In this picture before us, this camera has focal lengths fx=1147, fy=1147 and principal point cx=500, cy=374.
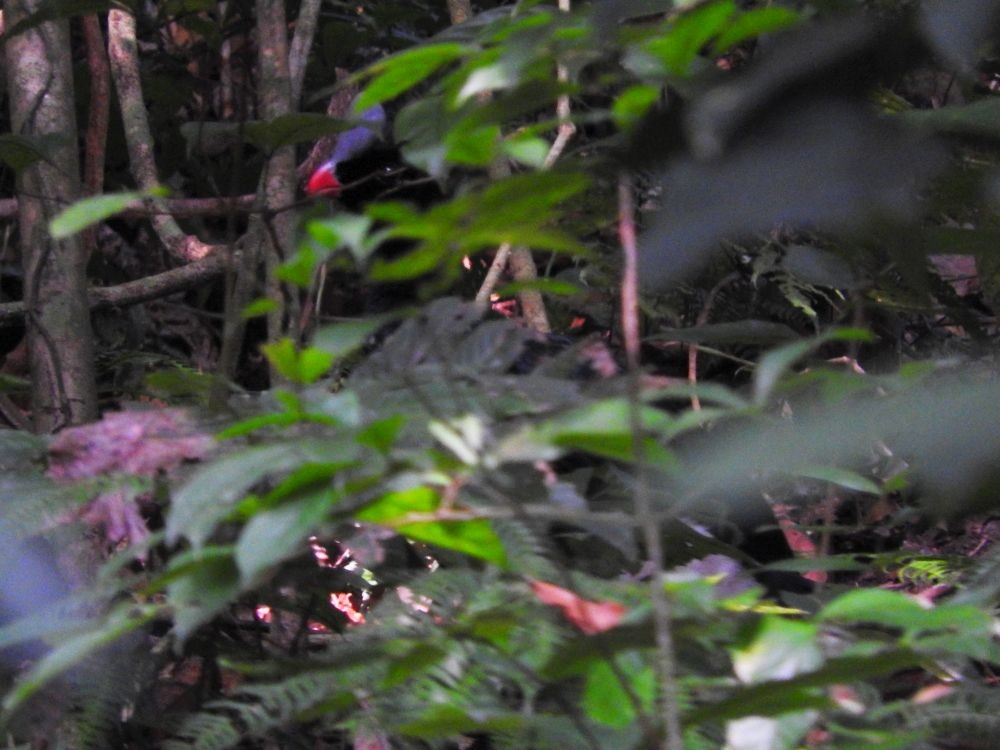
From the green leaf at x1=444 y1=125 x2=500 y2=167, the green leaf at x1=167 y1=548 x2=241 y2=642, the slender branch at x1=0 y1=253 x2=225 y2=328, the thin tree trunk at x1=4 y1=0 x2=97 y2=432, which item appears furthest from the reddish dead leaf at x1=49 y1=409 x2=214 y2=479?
the slender branch at x1=0 y1=253 x2=225 y2=328

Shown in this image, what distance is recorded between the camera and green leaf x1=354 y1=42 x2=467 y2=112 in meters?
0.61

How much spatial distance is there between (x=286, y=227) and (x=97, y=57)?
2.90 ft

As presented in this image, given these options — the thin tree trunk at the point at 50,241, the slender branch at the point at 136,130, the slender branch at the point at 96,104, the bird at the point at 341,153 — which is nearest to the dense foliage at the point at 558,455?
the thin tree trunk at the point at 50,241

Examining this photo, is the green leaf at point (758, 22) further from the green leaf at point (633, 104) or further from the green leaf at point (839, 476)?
the green leaf at point (839, 476)

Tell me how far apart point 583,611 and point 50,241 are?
113 centimetres

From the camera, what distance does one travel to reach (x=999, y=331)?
62.1 inches

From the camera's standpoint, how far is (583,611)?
1.87 feet

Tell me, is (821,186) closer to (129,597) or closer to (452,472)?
(452,472)

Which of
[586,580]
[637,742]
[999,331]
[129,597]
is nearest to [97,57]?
[129,597]

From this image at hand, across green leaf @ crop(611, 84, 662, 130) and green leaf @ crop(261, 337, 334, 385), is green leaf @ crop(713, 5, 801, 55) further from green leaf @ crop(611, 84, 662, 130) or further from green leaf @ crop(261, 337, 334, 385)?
green leaf @ crop(261, 337, 334, 385)

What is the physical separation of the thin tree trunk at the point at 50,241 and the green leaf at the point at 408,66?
843mm

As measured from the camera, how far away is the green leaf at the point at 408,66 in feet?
1.99

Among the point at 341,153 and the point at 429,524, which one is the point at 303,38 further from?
the point at 429,524

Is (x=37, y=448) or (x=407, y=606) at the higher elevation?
(x=37, y=448)
